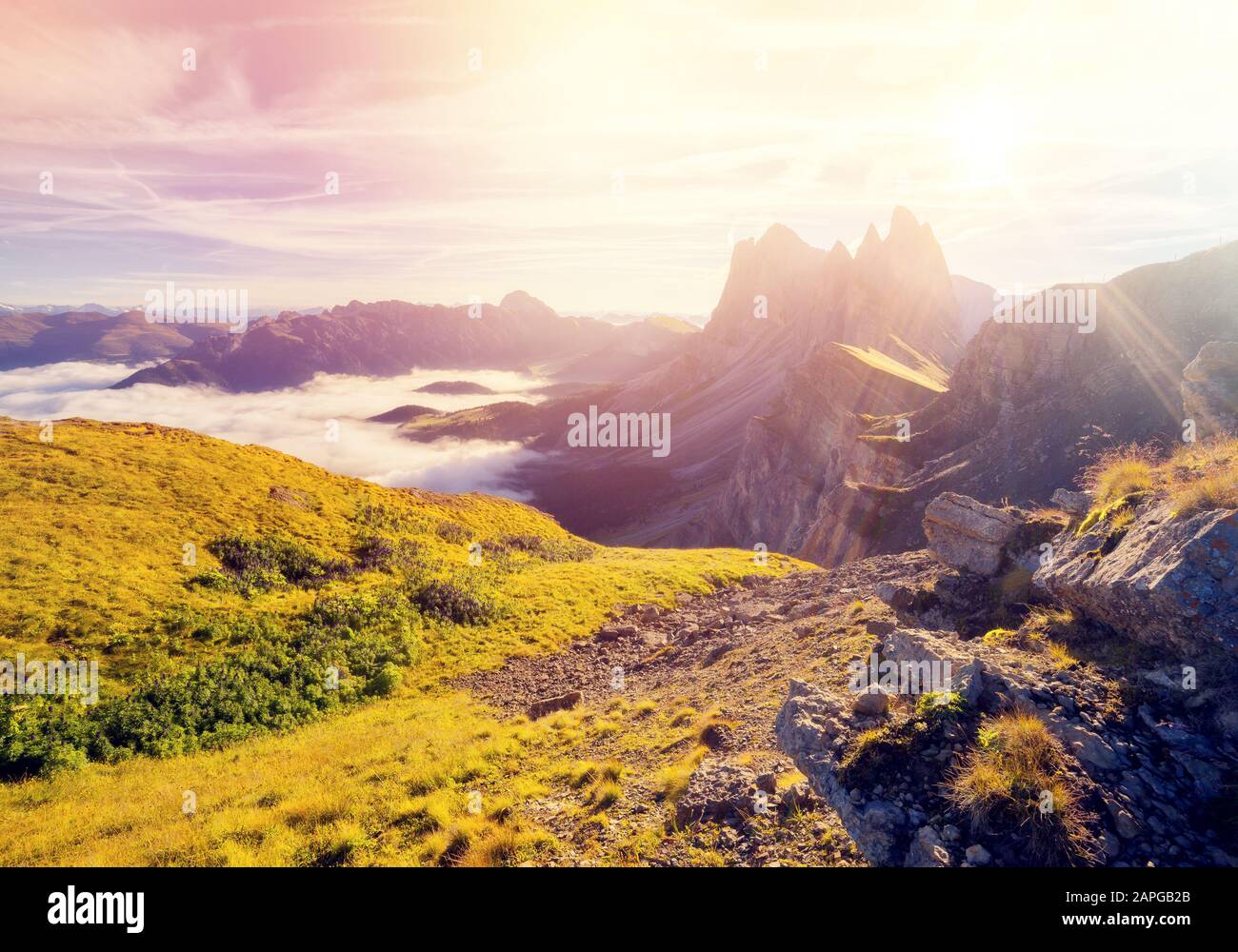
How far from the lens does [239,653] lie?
21.8 m

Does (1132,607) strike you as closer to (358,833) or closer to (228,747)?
(358,833)

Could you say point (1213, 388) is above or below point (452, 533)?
above

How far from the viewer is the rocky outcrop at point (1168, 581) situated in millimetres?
7828

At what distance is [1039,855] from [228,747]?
21.5 m

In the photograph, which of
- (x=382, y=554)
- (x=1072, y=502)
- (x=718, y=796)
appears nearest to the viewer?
(x=718, y=796)

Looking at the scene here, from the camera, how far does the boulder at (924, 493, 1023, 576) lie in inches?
645

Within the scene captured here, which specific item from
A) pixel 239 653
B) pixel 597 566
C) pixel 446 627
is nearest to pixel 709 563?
pixel 597 566

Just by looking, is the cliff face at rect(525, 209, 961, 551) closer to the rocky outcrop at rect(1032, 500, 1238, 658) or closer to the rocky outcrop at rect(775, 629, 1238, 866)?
the rocky outcrop at rect(1032, 500, 1238, 658)

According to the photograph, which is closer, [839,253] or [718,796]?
[718,796]

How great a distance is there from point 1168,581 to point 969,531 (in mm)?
9764

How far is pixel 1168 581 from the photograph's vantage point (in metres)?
8.21

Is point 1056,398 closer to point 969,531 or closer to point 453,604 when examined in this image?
point 969,531

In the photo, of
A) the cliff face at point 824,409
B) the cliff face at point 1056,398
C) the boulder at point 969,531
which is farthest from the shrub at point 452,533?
the cliff face at point 824,409

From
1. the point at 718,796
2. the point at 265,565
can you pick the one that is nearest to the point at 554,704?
the point at 718,796
